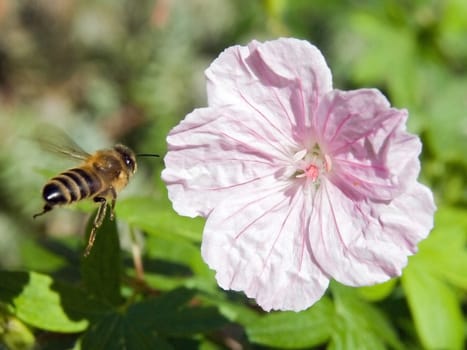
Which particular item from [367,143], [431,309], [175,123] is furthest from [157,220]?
[175,123]

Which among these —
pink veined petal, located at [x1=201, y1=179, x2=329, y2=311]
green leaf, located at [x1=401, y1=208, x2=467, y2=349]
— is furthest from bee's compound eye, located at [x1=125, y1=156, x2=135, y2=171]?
green leaf, located at [x1=401, y1=208, x2=467, y2=349]

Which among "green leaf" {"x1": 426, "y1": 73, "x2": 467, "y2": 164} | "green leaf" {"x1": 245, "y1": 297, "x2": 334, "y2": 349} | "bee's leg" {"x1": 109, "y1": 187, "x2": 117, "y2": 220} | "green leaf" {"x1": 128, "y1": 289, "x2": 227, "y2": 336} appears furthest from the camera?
"green leaf" {"x1": 426, "y1": 73, "x2": 467, "y2": 164}

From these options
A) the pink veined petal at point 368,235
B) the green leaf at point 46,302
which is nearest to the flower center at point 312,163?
the pink veined petal at point 368,235

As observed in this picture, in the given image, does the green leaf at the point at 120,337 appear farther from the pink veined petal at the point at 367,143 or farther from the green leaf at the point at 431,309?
the green leaf at the point at 431,309

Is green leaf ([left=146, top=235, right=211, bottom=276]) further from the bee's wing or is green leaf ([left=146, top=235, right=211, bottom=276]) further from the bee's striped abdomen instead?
the bee's striped abdomen

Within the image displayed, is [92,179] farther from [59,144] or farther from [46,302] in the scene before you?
[46,302]

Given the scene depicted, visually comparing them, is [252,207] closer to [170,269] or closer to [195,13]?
[170,269]
